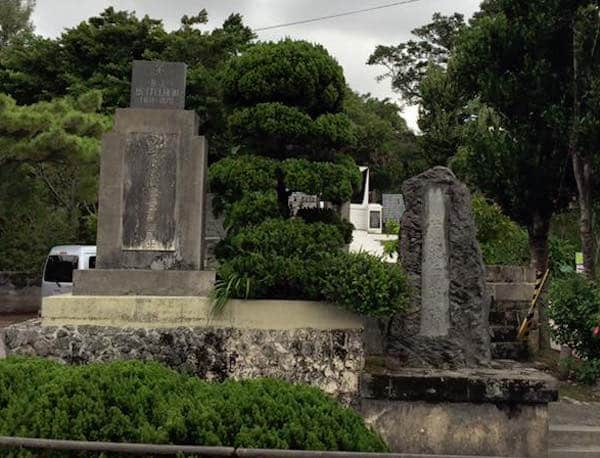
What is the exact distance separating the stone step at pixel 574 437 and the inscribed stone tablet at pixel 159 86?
5255mm

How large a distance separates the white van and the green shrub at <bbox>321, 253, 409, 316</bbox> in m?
13.4

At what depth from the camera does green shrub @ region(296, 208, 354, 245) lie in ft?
23.7

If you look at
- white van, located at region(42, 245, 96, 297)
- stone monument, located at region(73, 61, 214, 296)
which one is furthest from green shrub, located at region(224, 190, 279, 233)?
white van, located at region(42, 245, 96, 297)

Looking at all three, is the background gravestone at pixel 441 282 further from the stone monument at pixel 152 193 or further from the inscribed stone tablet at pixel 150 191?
the inscribed stone tablet at pixel 150 191

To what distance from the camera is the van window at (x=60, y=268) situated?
61.6 feet

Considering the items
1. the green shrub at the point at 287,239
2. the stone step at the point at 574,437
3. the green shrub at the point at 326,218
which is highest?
the green shrub at the point at 326,218

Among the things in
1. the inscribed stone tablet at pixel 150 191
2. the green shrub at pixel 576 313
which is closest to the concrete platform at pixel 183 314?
the inscribed stone tablet at pixel 150 191

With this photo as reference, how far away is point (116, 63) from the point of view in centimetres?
2367

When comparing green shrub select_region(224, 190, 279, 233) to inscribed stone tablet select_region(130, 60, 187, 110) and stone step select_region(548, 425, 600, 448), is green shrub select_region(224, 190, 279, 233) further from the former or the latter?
stone step select_region(548, 425, 600, 448)

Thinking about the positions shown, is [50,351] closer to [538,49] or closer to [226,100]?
[226,100]

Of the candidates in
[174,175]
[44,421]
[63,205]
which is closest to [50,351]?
[174,175]

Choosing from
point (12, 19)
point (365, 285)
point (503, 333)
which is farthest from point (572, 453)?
point (12, 19)

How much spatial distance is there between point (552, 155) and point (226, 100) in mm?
6405

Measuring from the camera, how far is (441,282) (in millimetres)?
6754
